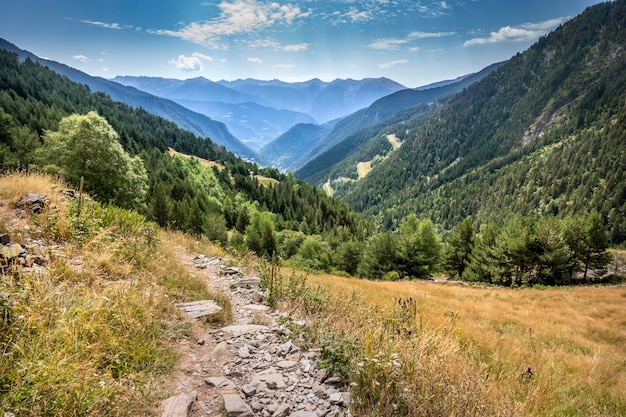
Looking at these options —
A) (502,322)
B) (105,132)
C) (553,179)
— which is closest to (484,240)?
(502,322)

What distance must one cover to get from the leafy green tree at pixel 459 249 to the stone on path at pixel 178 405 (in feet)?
175

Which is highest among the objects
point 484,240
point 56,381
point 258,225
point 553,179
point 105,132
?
point 553,179

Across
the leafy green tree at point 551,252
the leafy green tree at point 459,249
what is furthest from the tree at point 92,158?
the leafy green tree at point 551,252

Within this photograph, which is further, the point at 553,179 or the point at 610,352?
the point at 553,179

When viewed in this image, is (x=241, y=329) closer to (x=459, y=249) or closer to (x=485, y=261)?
(x=485, y=261)

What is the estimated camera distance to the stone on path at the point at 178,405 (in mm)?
3713

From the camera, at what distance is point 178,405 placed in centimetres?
384

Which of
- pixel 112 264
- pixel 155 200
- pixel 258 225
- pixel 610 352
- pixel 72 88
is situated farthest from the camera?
pixel 72 88

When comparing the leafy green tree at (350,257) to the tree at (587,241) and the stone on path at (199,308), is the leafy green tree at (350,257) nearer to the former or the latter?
the tree at (587,241)

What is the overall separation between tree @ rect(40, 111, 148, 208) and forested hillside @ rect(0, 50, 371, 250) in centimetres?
11

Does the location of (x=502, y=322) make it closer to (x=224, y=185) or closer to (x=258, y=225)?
(x=258, y=225)

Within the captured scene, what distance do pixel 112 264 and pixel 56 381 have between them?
161 inches

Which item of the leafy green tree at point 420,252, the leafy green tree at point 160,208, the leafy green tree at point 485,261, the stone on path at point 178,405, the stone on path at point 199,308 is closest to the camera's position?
the stone on path at point 178,405

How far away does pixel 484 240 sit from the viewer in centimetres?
4894
